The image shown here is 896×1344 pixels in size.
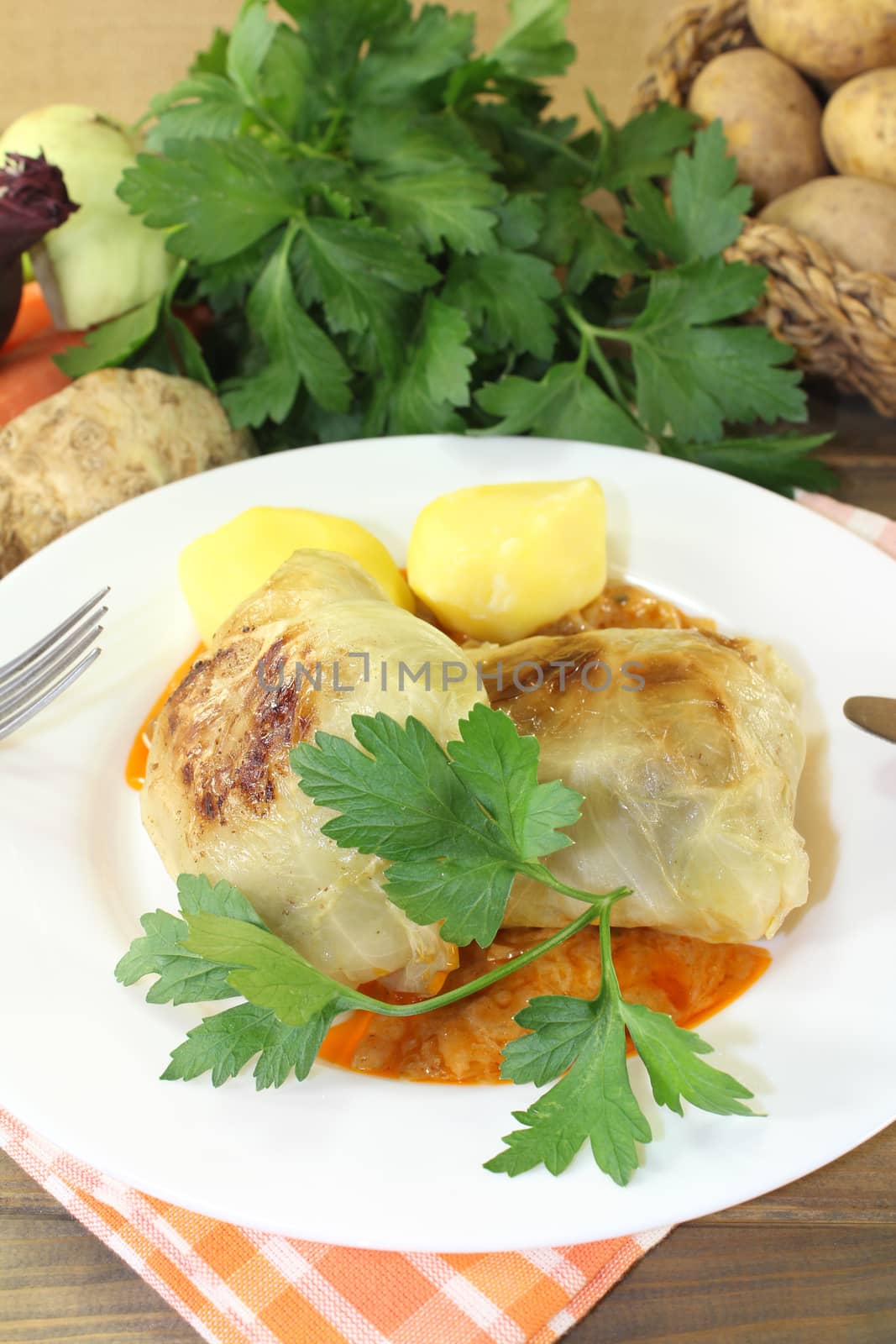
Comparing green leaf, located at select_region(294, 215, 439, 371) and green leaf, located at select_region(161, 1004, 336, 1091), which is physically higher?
green leaf, located at select_region(294, 215, 439, 371)

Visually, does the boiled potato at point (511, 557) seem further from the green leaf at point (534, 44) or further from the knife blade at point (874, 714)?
the green leaf at point (534, 44)

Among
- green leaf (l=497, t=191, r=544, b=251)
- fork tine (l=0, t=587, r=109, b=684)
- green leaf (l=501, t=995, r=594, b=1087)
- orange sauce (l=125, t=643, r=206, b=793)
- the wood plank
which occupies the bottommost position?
the wood plank

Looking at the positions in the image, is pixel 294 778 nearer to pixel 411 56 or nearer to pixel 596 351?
pixel 596 351

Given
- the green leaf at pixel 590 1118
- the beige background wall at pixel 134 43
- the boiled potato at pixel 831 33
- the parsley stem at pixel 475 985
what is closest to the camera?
the green leaf at pixel 590 1118

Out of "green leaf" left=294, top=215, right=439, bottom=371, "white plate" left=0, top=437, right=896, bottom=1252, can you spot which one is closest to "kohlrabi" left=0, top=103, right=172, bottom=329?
"green leaf" left=294, top=215, right=439, bottom=371

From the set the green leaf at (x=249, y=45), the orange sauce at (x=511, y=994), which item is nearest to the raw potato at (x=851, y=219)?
the green leaf at (x=249, y=45)

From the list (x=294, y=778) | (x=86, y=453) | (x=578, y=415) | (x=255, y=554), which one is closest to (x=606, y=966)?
(x=294, y=778)

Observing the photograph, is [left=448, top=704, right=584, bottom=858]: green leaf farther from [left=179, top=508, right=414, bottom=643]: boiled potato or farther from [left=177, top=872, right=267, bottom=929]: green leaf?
[left=179, top=508, right=414, bottom=643]: boiled potato
